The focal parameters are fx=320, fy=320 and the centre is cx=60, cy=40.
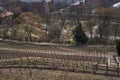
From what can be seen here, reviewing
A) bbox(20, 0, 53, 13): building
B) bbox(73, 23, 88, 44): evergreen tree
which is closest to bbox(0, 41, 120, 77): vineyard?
bbox(73, 23, 88, 44): evergreen tree

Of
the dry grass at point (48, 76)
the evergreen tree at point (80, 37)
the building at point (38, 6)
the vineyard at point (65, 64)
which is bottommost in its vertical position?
the dry grass at point (48, 76)

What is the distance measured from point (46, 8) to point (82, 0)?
1772 centimetres

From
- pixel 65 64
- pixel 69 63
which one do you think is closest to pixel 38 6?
pixel 69 63

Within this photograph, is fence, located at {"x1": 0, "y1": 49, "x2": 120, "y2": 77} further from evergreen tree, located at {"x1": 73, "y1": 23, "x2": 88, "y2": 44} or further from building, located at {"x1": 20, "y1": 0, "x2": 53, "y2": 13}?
building, located at {"x1": 20, "y1": 0, "x2": 53, "y2": 13}

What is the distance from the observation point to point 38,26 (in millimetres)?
48438

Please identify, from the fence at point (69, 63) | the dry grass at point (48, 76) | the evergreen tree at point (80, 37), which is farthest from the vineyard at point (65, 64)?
the evergreen tree at point (80, 37)

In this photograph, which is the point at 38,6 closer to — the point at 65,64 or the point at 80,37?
the point at 80,37

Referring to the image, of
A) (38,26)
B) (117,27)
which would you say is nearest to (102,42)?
(117,27)

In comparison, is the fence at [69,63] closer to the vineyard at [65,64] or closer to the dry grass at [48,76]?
the vineyard at [65,64]

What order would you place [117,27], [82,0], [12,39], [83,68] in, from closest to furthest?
[83,68] → [12,39] → [117,27] → [82,0]

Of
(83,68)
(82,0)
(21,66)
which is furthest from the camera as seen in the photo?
(82,0)

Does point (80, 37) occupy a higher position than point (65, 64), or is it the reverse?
point (80, 37)

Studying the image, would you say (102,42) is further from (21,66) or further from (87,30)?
(21,66)

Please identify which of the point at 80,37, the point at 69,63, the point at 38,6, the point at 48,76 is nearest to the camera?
the point at 48,76
